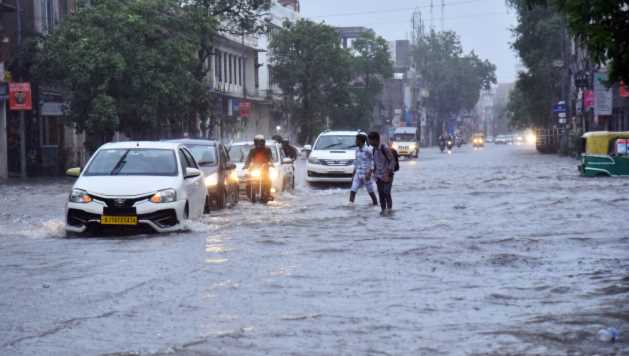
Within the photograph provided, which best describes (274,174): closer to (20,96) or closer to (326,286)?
(20,96)

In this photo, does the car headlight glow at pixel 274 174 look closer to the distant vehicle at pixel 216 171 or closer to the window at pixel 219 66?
the distant vehicle at pixel 216 171

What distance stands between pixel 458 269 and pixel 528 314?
11.3 feet

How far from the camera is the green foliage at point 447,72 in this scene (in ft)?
527

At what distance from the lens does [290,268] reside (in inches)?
507

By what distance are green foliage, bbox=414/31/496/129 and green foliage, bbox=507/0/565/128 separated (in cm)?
7540

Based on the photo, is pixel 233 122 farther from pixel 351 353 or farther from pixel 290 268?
pixel 351 353

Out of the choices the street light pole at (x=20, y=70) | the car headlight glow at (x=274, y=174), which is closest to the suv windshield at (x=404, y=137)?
the street light pole at (x=20, y=70)

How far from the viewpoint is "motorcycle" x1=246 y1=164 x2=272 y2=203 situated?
2536 centimetres

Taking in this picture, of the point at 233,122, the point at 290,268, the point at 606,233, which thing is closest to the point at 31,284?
the point at 290,268

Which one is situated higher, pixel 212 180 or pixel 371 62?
pixel 371 62

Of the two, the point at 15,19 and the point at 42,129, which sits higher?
the point at 15,19

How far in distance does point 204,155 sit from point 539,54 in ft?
193

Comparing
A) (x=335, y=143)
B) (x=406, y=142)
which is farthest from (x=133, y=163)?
(x=406, y=142)

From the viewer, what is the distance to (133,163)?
18.3 meters
